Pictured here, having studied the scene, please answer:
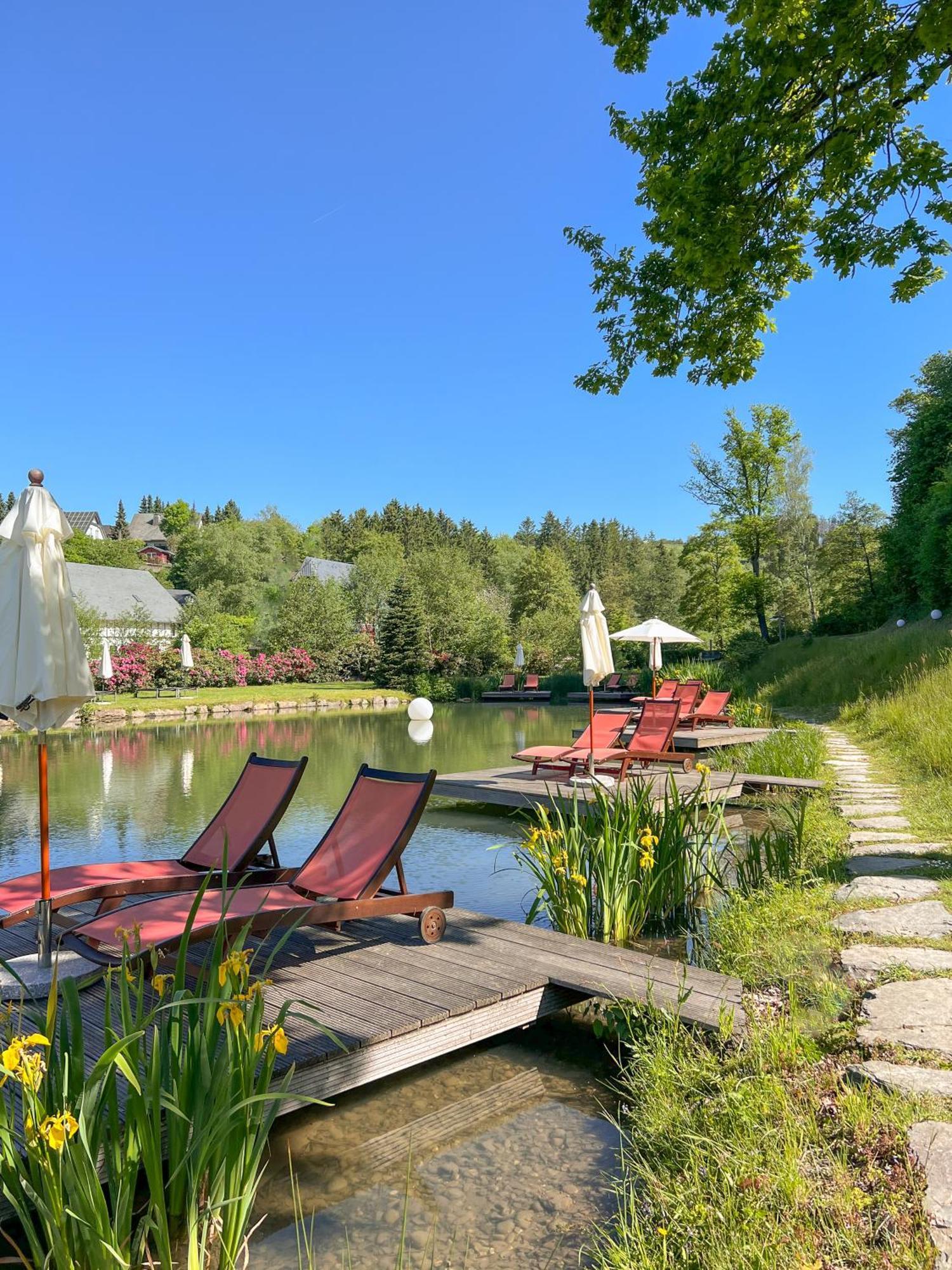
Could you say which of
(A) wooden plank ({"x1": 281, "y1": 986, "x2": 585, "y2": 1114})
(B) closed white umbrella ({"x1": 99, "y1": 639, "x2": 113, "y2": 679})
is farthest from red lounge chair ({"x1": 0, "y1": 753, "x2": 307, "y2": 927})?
(B) closed white umbrella ({"x1": 99, "y1": 639, "x2": 113, "y2": 679})

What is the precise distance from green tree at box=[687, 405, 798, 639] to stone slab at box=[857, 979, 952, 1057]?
930 inches

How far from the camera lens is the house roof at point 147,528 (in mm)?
99750

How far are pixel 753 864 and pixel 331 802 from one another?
6006 mm

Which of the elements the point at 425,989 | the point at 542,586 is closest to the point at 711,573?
the point at 542,586

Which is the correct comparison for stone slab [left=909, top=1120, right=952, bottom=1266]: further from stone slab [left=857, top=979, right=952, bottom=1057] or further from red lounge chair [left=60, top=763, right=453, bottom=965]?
red lounge chair [left=60, top=763, right=453, bottom=965]

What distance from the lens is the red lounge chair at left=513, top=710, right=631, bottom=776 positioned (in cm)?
901

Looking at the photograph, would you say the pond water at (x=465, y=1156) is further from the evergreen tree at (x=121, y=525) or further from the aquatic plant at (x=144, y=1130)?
the evergreen tree at (x=121, y=525)

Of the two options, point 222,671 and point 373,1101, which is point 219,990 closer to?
point 373,1101

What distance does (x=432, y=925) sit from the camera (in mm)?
4086

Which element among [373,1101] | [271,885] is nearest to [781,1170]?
[373,1101]

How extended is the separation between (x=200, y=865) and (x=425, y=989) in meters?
1.81

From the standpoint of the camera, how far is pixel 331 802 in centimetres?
969

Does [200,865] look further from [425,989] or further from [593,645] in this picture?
[593,645]

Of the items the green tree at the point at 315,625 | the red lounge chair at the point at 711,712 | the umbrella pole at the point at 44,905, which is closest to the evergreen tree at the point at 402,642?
the green tree at the point at 315,625
